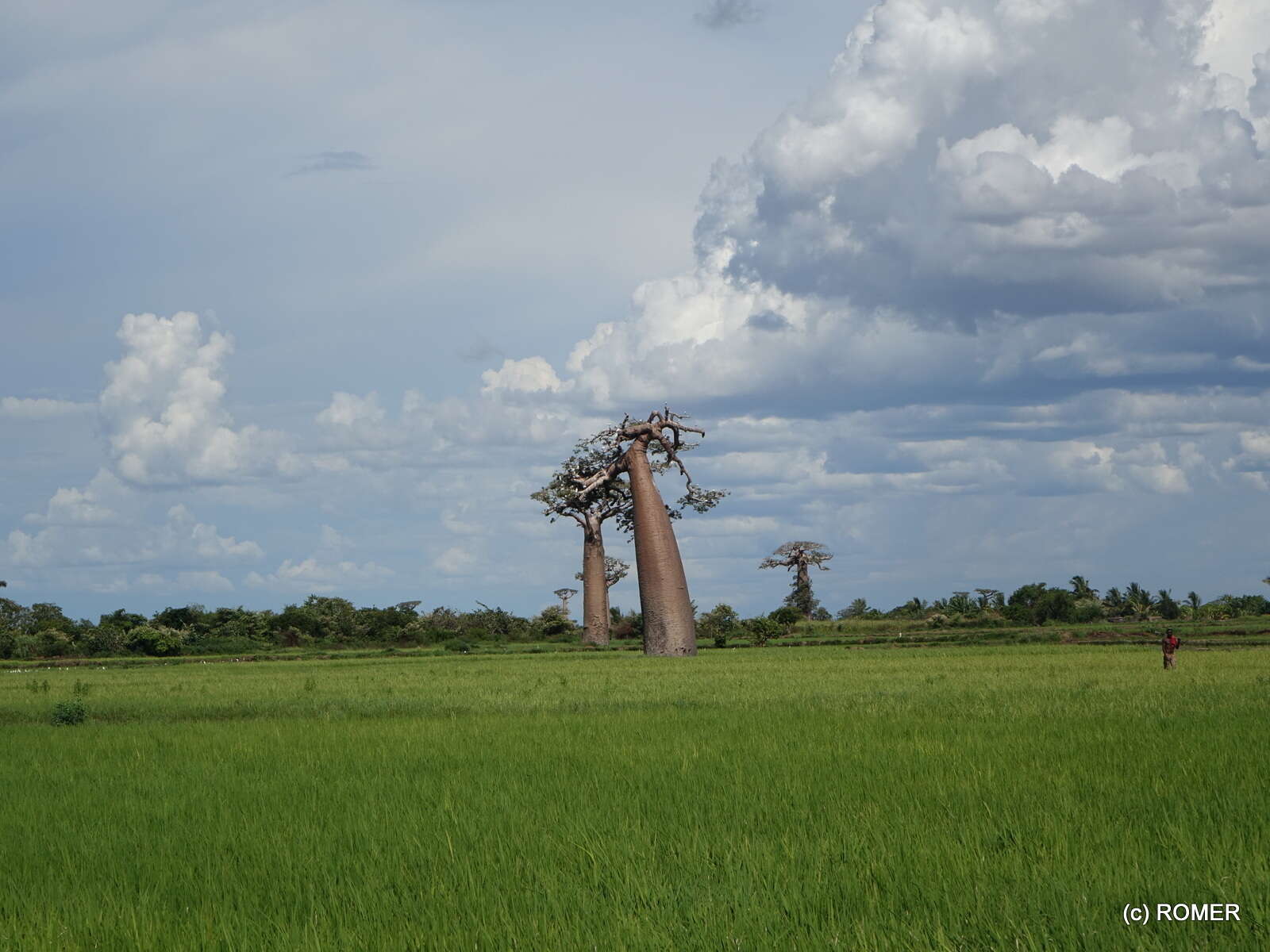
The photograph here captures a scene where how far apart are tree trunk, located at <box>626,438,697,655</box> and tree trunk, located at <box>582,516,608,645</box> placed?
1068 centimetres

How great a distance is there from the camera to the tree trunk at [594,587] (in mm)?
48781

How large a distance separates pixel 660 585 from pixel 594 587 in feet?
40.8

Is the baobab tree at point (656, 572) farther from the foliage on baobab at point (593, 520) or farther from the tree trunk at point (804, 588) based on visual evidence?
the tree trunk at point (804, 588)

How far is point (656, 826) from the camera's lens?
804cm

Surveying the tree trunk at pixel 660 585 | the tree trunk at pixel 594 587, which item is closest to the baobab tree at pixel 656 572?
the tree trunk at pixel 660 585

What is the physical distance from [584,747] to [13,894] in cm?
618

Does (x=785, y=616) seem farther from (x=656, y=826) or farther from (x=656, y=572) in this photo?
(x=656, y=826)

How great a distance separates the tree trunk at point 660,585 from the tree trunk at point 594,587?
1068cm

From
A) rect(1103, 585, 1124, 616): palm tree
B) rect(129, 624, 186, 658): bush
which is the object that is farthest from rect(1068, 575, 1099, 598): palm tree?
rect(129, 624, 186, 658): bush

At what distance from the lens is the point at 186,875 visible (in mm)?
7180

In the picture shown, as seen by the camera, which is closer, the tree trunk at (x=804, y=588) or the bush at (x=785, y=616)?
the bush at (x=785, y=616)

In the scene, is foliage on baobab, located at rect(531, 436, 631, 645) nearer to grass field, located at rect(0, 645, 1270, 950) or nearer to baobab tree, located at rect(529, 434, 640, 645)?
baobab tree, located at rect(529, 434, 640, 645)

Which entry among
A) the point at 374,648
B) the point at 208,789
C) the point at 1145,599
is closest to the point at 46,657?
the point at 374,648

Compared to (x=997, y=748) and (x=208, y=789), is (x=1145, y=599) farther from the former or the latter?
(x=208, y=789)
